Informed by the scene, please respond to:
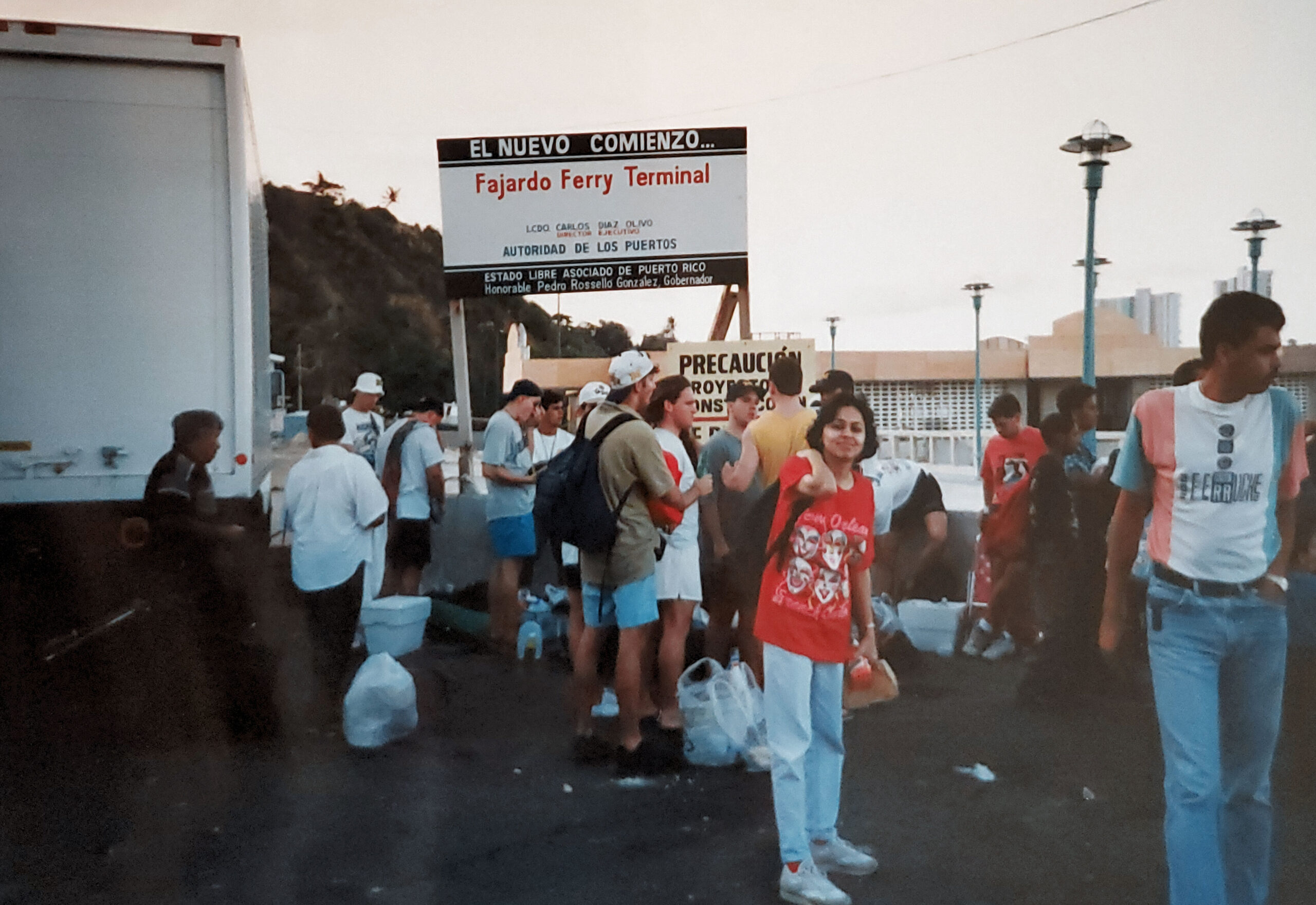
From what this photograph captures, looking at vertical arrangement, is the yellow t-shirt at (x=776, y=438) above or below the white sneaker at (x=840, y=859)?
above

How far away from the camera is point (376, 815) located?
13.0 feet

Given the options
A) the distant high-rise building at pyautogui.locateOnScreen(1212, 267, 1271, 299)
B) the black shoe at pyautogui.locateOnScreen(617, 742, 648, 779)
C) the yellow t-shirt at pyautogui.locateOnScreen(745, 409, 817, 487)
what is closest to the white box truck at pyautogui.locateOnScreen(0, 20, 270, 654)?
the black shoe at pyautogui.locateOnScreen(617, 742, 648, 779)

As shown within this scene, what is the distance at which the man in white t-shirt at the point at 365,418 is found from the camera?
24.1 feet

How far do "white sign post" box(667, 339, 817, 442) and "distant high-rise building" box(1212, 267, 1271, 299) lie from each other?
2.75 metres

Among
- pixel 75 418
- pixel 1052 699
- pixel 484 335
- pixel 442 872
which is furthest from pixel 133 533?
pixel 484 335

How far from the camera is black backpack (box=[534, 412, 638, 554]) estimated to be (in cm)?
445

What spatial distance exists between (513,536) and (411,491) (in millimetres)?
763

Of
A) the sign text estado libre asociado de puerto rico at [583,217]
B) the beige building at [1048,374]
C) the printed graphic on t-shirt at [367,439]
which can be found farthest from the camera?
the printed graphic on t-shirt at [367,439]

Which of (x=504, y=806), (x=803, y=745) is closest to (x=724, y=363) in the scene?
(x=504, y=806)

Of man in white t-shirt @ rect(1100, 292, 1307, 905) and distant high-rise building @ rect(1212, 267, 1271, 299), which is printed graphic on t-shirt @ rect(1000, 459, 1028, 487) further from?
man in white t-shirt @ rect(1100, 292, 1307, 905)

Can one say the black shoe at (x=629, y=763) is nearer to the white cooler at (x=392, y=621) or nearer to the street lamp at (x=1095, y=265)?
the white cooler at (x=392, y=621)

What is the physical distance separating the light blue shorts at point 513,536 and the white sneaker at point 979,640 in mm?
2559

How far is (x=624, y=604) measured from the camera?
4.49m

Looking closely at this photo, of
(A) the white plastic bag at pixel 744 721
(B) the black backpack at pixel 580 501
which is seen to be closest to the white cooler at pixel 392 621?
(B) the black backpack at pixel 580 501
